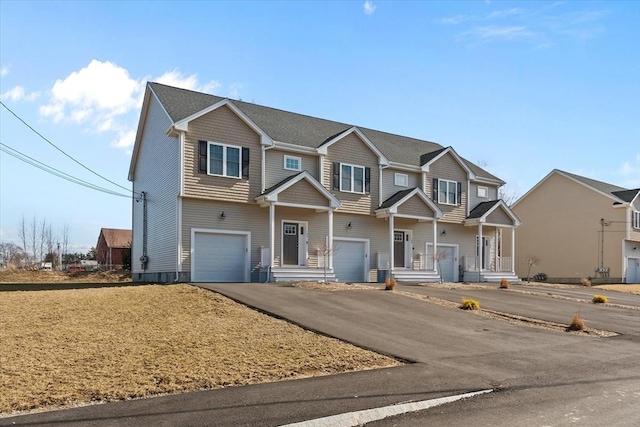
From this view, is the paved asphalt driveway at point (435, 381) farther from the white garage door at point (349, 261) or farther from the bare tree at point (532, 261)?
the bare tree at point (532, 261)

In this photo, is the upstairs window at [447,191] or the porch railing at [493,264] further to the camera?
the porch railing at [493,264]

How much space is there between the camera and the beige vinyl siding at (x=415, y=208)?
88.8 ft

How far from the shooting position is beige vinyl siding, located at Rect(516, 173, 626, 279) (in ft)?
132

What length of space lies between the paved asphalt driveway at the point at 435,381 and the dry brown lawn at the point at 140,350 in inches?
21.7

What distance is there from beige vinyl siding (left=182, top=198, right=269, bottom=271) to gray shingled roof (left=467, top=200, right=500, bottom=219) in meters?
13.3

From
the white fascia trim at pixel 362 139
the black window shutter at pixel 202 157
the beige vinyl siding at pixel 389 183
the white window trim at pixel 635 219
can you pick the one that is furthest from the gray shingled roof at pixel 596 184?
the black window shutter at pixel 202 157

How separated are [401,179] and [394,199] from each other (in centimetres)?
210

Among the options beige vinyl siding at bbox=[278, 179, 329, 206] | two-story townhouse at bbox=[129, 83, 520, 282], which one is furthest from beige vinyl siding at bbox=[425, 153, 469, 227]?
beige vinyl siding at bbox=[278, 179, 329, 206]

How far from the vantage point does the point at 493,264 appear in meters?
32.8

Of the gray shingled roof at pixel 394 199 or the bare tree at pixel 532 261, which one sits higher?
the gray shingled roof at pixel 394 199

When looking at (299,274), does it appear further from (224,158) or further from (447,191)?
(447,191)

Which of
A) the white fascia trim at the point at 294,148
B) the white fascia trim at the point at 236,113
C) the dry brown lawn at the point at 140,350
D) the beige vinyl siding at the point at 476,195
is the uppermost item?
the white fascia trim at the point at 236,113

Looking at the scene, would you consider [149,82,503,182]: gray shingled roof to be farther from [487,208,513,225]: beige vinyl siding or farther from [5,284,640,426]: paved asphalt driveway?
[5,284,640,426]: paved asphalt driveway

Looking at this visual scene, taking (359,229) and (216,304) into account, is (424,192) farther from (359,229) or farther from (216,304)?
(216,304)
